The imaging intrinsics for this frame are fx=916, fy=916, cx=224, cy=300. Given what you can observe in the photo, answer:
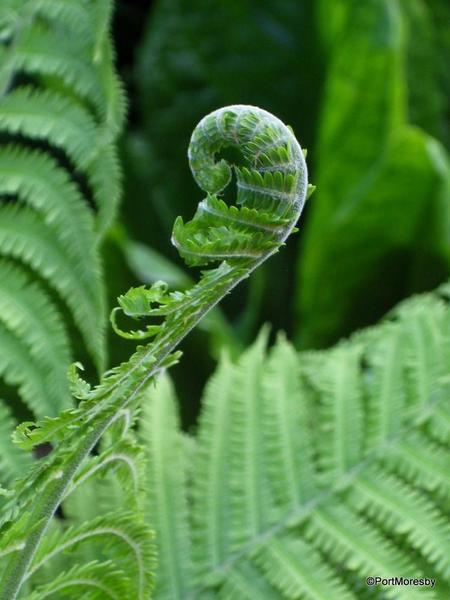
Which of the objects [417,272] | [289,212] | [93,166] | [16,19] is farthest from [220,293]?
[417,272]

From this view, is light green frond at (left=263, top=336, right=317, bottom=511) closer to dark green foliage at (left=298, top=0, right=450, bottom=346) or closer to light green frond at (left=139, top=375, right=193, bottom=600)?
light green frond at (left=139, top=375, right=193, bottom=600)

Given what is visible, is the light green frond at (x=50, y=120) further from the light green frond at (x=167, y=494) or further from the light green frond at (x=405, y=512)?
the light green frond at (x=405, y=512)

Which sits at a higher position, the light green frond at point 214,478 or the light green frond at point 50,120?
the light green frond at point 50,120

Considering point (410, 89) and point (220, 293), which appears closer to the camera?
point (220, 293)

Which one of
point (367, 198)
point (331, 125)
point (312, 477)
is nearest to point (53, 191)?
point (312, 477)

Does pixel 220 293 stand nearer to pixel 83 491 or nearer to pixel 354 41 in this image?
pixel 83 491

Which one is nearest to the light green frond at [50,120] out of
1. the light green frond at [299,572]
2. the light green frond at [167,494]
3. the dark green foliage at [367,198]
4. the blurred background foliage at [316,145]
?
the light green frond at [167,494]
